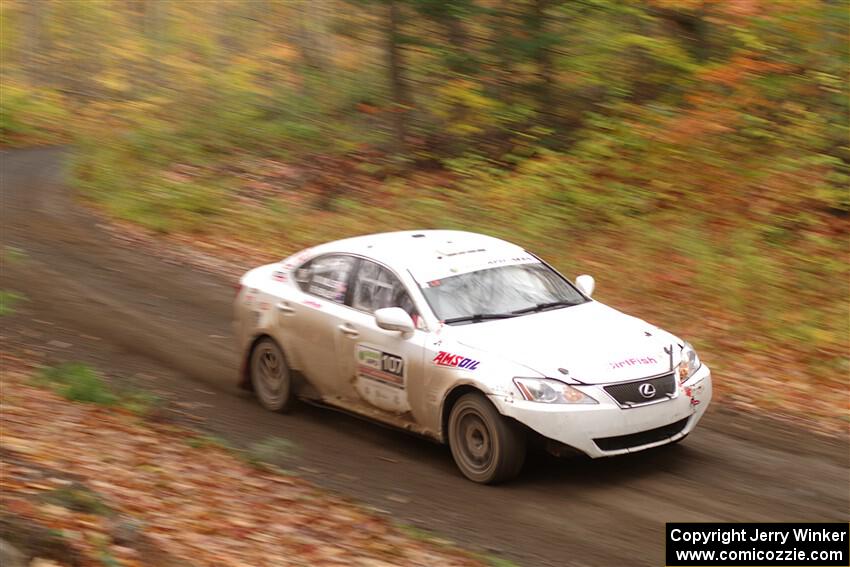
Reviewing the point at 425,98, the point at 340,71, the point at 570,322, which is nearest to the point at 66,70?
the point at 340,71

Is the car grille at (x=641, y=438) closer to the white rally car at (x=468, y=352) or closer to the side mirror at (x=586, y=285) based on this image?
the white rally car at (x=468, y=352)

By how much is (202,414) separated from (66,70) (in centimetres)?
4037

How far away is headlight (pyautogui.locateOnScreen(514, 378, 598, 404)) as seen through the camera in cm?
743

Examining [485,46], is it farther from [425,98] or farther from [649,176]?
[649,176]

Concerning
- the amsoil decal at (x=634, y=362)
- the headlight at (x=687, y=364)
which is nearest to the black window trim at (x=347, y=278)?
the amsoil decal at (x=634, y=362)

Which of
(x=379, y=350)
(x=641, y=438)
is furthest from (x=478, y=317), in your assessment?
(x=641, y=438)

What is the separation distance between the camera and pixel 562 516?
721cm

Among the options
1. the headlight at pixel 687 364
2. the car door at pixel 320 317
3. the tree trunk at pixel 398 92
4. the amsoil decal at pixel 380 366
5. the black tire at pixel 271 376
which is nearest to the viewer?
the headlight at pixel 687 364

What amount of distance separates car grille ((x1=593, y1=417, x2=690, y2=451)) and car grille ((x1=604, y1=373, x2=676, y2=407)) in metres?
0.24

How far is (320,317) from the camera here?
928 centimetres

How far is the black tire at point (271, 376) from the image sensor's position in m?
9.80

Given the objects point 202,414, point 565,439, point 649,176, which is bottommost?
point 202,414

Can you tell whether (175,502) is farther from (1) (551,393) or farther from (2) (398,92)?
(2) (398,92)

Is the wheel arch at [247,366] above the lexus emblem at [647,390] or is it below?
below
